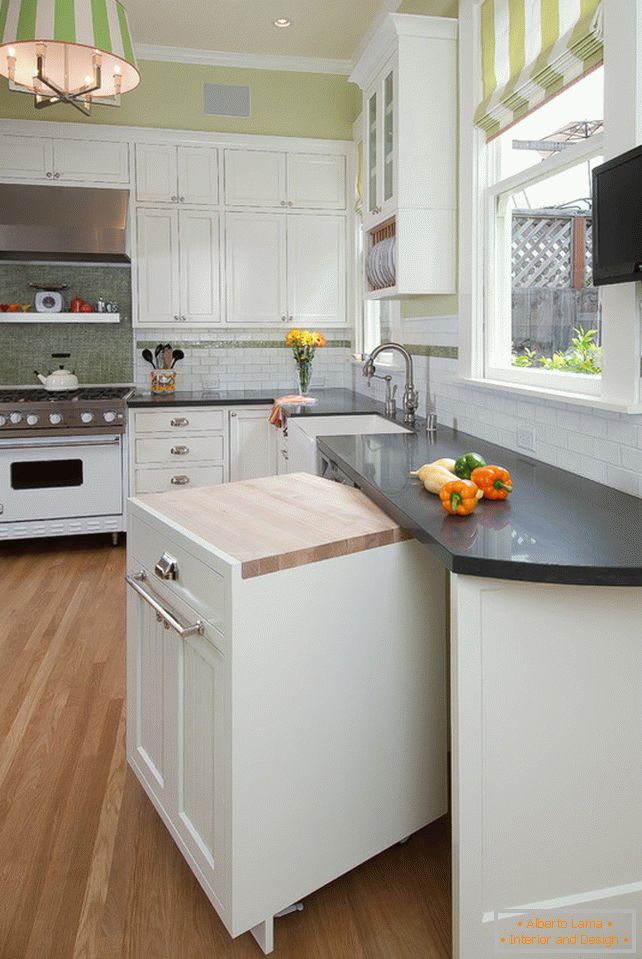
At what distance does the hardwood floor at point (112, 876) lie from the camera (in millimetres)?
1807

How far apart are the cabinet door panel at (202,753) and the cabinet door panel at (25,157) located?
14.4ft

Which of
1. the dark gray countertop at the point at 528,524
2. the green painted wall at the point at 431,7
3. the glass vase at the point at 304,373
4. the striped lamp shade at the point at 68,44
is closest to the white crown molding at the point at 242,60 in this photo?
the green painted wall at the point at 431,7

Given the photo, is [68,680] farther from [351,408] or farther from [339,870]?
[351,408]

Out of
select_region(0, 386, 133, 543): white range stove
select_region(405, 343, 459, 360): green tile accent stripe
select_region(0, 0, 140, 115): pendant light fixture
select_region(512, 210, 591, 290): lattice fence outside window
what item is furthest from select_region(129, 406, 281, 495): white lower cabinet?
select_region(512, 210, 591, 290): lattice fence outside window

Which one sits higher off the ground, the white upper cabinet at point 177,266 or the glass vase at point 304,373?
the white upper cabinet at point 177,266

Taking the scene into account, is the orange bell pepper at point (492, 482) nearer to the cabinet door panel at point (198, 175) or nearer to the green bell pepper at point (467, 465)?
the green bell pepper at point (467, 465)

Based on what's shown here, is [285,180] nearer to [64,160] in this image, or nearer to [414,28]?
[64,160]

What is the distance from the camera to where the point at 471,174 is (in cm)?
347

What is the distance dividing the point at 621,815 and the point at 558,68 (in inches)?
86.2

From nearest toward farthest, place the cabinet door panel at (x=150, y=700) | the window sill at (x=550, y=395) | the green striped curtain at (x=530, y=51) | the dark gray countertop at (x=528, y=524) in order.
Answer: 1. the dark gray countertop at (x=528, y=524)
2. the cabinet door panel at (x=150, y=700)
3. the window sill at (x=550, y=395)
4. the green striped curtain at (x=530, y=51)

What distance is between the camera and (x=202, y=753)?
1838mm

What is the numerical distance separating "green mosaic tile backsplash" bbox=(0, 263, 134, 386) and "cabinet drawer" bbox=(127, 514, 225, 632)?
3758mm

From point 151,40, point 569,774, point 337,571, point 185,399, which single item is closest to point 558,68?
point 337,571

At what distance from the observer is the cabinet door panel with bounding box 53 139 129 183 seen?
5.29m
